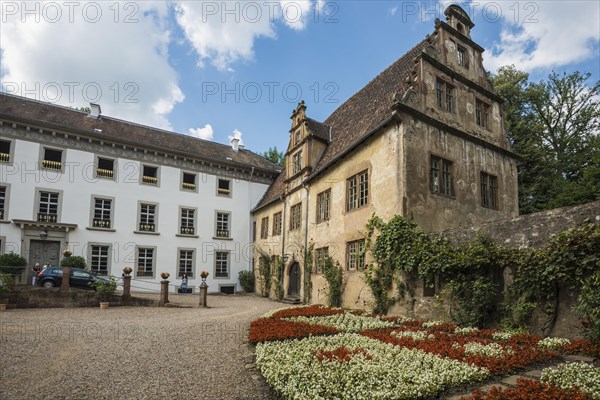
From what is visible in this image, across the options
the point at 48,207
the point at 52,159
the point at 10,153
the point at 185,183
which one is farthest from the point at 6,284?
the point at 185,183

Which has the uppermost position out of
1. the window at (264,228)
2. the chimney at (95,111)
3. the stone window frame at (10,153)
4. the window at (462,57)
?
the chimney at (95,111)

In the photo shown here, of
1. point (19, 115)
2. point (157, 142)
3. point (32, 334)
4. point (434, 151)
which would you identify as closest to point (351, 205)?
point (434, 151)

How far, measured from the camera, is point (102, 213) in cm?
2450

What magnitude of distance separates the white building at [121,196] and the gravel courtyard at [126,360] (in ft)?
41.5

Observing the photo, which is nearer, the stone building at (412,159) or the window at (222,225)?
the stone building at (412,159)

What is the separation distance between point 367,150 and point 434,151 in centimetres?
261

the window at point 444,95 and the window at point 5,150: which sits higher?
the window at point 444,95

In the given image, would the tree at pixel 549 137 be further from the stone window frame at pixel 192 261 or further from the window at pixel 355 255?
the stone window frame at pixel 192 261

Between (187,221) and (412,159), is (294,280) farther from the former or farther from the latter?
(412,159)

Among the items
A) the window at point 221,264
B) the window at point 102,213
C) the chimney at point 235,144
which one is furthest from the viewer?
the chimney at point 235,144

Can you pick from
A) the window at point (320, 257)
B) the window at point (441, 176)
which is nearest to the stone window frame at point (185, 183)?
the window at point (320, 257)

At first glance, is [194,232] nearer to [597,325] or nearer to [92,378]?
[92,378]

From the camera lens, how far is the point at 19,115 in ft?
75.1

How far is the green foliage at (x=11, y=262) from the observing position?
20375 mm
